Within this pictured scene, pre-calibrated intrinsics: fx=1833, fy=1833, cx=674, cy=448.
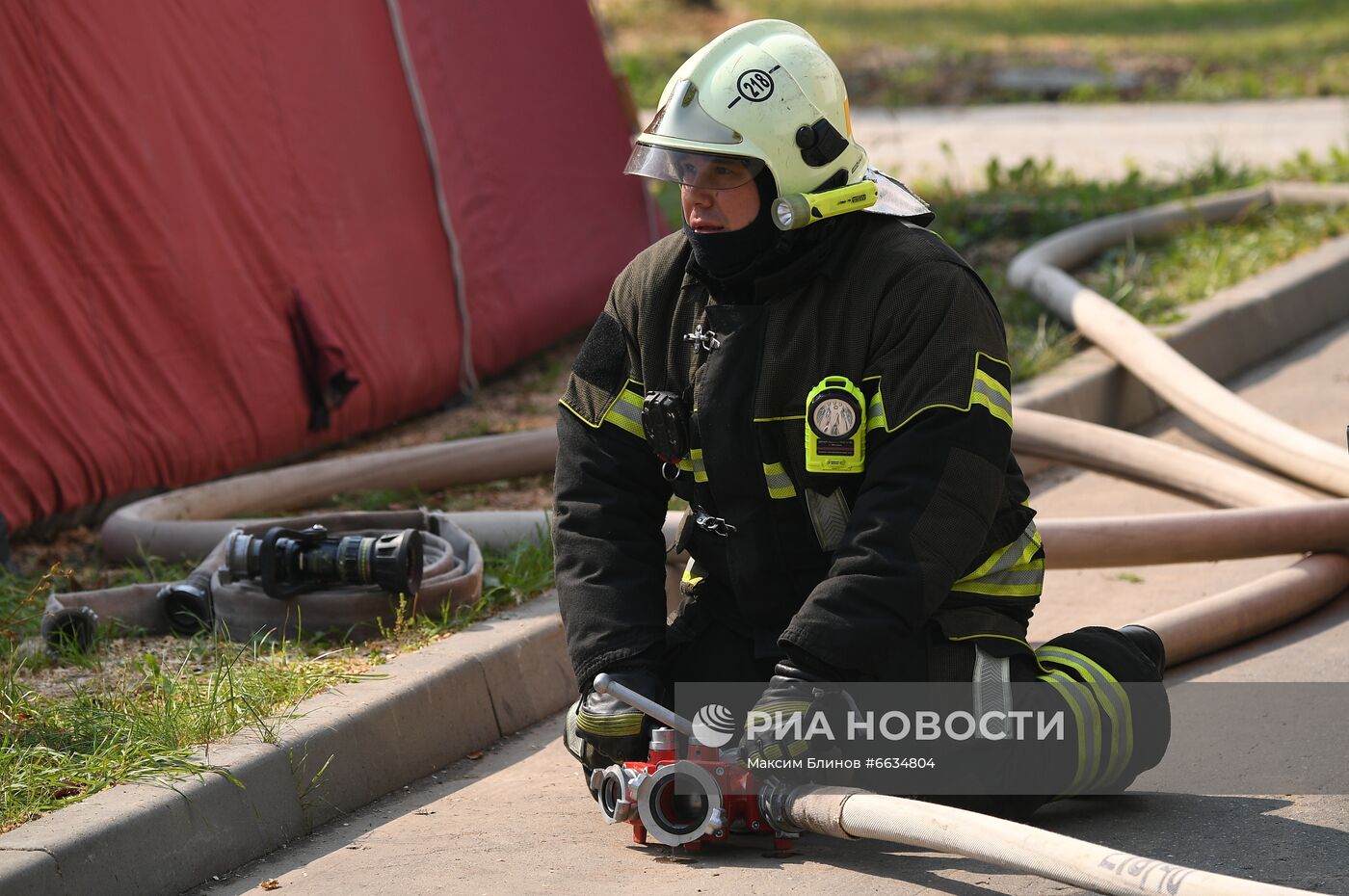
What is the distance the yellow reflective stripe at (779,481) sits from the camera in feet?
11.4

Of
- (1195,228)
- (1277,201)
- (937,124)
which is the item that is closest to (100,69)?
(1195,228)

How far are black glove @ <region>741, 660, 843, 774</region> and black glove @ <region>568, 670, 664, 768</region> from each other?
0.78 ft

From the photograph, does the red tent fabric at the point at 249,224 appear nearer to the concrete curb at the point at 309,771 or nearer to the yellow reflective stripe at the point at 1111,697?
the concrete curb at the point at 309,771

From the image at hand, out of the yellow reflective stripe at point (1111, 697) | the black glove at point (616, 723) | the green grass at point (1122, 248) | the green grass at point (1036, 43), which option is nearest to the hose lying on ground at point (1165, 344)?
the green grass at point (1122, 248)

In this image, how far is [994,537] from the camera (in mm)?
3469

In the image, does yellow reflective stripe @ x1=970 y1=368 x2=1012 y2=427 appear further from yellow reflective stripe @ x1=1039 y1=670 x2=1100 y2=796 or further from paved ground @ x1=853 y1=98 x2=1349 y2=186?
paved ground @ x1=853 y1=98 x2=1349 y2=186

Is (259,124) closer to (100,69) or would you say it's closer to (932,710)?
(100,69)

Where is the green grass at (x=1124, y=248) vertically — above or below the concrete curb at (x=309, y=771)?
above

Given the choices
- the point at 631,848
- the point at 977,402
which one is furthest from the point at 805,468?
the point at 631,848

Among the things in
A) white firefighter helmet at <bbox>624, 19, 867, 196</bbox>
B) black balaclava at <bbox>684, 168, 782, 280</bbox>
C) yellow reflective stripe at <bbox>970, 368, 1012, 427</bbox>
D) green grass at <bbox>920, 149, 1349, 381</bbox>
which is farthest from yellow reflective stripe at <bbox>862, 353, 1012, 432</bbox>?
green grass at <bbox>920, 149, 1349, 381</bbox>

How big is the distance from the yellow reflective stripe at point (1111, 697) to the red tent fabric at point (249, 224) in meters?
3.26

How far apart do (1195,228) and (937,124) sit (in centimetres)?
491

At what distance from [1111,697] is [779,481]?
0.76m

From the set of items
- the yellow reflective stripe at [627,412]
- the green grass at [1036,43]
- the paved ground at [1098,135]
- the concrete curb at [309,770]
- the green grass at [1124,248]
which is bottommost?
the concrete curb at [309,770]
